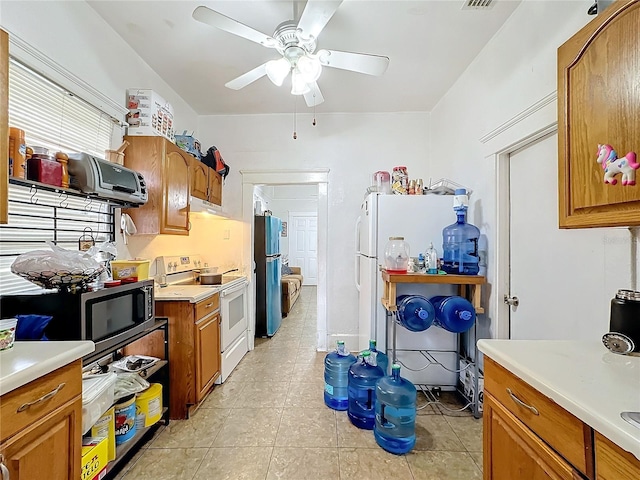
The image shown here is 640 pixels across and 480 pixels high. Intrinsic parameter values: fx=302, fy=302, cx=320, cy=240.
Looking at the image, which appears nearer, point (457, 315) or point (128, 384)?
point (128, 384)

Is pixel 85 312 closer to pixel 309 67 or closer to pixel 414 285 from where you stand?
pixel 309 67

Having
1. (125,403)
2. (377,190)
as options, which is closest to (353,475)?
(125,403)

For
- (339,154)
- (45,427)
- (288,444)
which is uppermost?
(339,154)

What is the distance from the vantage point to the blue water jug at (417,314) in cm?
→ 210

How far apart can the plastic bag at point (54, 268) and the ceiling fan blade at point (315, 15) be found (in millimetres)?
1594

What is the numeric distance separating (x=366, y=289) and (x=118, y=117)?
2371 millimetres

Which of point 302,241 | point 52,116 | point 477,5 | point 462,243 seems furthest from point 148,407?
point 302,241

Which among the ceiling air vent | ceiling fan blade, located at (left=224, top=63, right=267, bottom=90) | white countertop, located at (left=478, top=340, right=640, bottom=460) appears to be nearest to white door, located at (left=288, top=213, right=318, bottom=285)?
ceiling fan blade, located at (left=224, top=63, right=267, bottom=90)

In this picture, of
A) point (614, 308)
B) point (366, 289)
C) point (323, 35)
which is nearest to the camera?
point (614, 308)

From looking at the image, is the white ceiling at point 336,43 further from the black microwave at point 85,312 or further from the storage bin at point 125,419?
A: the storage bin at point 125,419

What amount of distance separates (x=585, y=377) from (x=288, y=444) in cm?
169

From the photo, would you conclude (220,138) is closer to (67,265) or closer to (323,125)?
(323,125)

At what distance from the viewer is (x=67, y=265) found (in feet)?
4.35

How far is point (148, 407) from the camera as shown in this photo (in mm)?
1894
